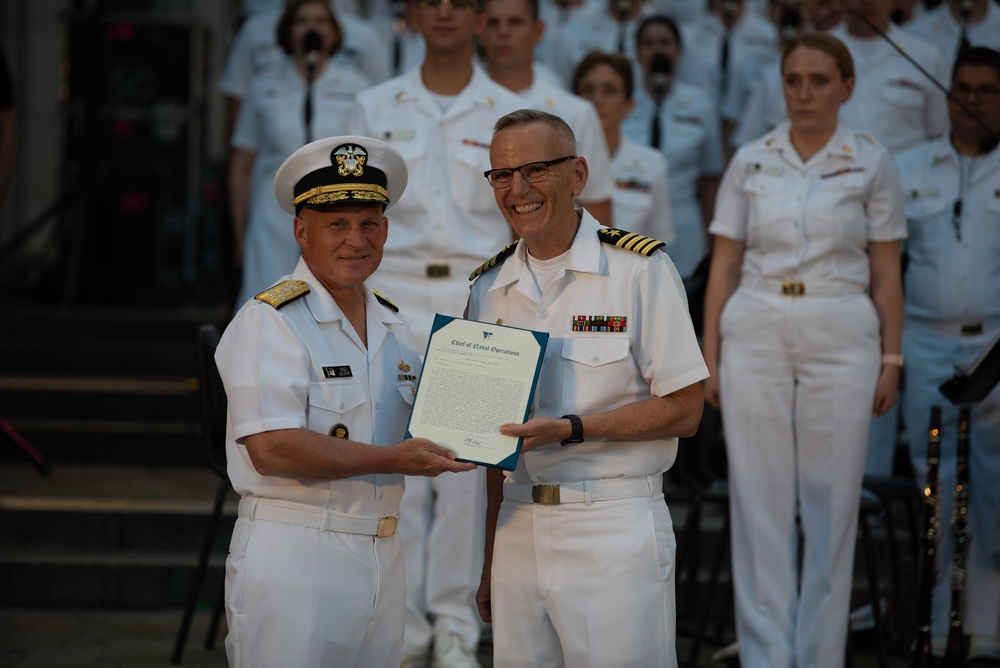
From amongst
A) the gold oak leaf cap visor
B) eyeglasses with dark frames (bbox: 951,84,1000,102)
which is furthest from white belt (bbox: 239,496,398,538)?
eyeglasses with dark frames (bbox: 951,84,1000,102)

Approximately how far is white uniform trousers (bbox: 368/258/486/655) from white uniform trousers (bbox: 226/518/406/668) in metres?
1.67

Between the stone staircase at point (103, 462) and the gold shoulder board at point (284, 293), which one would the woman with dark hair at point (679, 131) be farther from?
the gold shoulder board at point (284, 293)

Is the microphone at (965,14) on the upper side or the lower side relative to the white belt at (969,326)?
upper

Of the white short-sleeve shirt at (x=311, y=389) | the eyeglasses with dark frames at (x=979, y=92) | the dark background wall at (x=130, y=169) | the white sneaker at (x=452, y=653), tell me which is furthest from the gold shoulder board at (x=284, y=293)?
the dark background wall at (x=130, y=169)

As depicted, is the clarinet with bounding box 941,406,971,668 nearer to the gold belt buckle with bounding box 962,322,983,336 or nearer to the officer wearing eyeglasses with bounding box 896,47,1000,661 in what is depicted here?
the officer wearing eyeglasses with bounding box 896,47,1000,661

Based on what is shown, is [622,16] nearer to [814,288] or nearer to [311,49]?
[311,49]

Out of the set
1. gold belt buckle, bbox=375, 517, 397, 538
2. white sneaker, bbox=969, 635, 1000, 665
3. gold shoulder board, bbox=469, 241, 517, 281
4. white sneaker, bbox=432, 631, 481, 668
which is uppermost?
gold shoulder board, bbox=469, 241, 517, 281

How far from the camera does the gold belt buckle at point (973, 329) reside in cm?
548

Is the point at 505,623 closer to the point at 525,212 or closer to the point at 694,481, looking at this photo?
the point at 525,212

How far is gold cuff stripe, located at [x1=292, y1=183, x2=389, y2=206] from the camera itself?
3.25m

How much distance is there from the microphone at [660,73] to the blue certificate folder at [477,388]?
168 inches

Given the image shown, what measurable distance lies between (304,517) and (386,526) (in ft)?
0.68

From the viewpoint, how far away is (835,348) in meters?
4.74

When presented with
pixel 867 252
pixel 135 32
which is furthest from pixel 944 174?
pixel 135 32
